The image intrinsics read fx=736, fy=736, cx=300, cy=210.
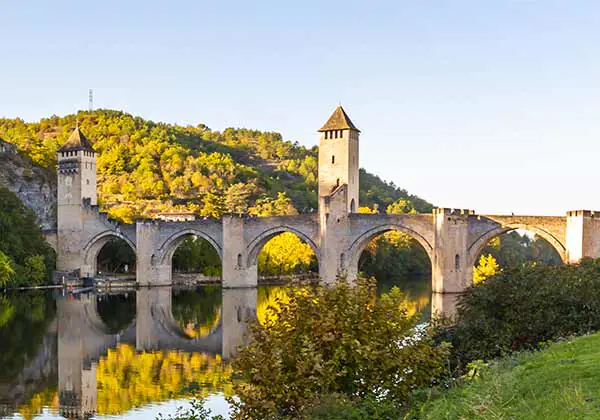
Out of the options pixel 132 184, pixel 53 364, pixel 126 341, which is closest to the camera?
pixel 53 364

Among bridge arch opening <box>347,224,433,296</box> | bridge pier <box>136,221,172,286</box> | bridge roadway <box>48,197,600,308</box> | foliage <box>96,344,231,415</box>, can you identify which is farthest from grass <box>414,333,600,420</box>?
bridge pier <box>136,221,172,286</box>

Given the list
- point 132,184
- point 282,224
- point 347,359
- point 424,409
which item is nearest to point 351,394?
point 347,359

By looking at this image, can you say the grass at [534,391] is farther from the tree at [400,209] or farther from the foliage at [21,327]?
the tree at [400,209]

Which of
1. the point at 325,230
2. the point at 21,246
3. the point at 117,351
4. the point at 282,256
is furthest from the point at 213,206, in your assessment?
the point at 117,351

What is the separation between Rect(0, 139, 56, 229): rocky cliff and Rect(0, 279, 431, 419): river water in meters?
16.8

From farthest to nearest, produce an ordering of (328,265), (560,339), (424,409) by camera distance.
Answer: (328,265)
(560,339)
(424,409)

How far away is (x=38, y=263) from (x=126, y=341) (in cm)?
2351

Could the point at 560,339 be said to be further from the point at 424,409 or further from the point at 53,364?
the point at 53,364

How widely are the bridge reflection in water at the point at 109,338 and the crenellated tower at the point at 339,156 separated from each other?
1127cm

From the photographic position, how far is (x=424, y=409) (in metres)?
10.0

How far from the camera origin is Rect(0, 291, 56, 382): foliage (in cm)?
2262

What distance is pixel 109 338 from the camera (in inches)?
1116

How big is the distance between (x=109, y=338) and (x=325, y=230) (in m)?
20.6

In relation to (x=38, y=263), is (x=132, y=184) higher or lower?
higher
